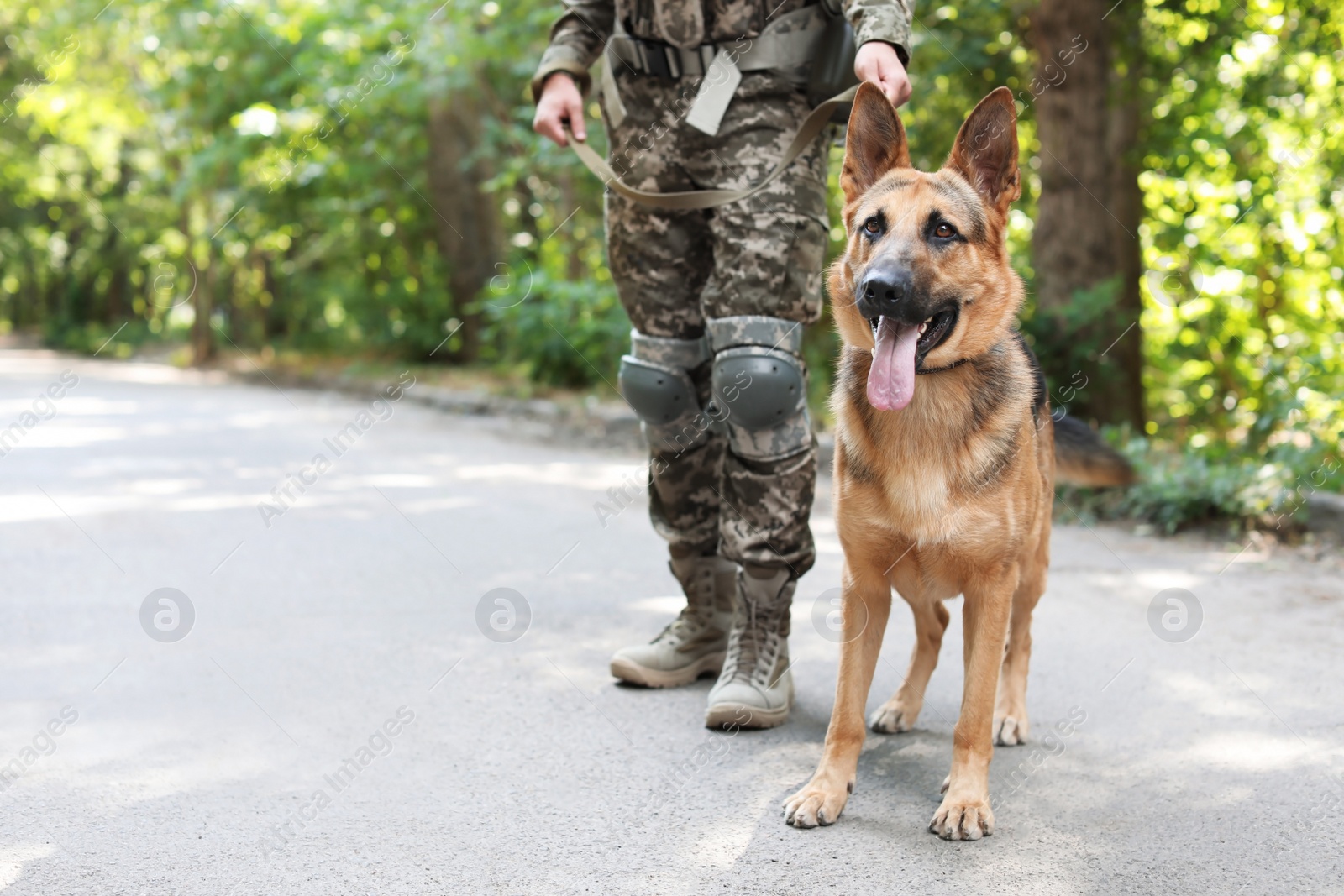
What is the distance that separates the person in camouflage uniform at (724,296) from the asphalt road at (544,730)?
0.23 metres

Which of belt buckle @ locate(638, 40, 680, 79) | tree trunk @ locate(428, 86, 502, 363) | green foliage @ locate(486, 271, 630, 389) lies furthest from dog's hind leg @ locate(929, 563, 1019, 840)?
tree trunk @ locate(428, 86, 502, 363)

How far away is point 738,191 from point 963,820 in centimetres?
169

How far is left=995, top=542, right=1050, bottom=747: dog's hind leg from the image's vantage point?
2816 mm

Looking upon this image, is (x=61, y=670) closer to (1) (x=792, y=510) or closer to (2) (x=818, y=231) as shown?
(1) (x=792, y=510)

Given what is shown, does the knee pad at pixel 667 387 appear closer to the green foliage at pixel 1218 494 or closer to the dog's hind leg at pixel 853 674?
the dog's hind leg at pixel 853 674

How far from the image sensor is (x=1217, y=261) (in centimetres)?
816

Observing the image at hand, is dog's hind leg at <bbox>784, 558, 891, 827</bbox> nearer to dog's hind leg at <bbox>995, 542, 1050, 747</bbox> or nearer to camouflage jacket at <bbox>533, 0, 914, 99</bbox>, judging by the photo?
dog's hind leg at <bbox>995, 542, 1050, 747</bbox>

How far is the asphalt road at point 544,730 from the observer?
2113 mm

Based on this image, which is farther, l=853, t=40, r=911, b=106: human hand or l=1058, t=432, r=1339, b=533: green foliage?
l=1058, t=432, r=1339, b=533: green foliage

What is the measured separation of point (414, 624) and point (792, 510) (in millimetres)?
1572

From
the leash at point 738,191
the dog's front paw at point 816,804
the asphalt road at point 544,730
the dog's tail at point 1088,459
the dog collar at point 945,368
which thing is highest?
the leash at point 738,191

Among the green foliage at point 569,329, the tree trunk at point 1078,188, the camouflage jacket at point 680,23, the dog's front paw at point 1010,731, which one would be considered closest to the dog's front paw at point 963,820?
the dog's front paw at point 1010,731

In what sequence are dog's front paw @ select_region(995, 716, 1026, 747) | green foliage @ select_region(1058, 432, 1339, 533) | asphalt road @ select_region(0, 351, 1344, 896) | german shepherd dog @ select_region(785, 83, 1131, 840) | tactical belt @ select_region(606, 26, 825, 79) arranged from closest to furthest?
1. asphalt road @ select_region(0, 351, 1344, 896)
2. german shepherd dog @ select_region(785, 83, 1131, 840)
3. dog's front paw @ select_region(995, 716, 1026, 747)
4. tactical belt @ select_region(606, 26, 825, 79)
5. green foliage @ select_region(1058, 432, 1339, 533)

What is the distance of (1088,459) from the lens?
3.25 metres
